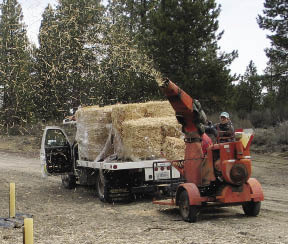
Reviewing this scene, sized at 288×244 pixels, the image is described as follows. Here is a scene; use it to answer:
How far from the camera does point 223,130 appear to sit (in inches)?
341

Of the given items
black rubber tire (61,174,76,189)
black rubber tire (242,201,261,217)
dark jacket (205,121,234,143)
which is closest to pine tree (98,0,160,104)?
black rubber tire (61,174,76,189)

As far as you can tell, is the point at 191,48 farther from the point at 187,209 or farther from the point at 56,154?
the point at 187,209

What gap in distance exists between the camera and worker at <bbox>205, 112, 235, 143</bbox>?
8.16 m

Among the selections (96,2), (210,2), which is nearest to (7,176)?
(96,2)

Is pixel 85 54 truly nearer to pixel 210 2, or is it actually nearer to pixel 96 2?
pixel 96 2

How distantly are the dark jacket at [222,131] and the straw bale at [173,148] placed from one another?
156cm

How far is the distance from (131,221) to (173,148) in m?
2.22

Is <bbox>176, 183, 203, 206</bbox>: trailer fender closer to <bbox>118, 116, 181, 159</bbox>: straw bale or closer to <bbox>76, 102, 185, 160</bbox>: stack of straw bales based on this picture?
<bbox>76, 102, 185, 160</bbox>: stack of straw bales

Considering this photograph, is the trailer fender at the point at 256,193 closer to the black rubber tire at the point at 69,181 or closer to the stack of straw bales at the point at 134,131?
the stack of straw bales at the point at 134,131

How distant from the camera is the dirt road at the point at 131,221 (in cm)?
701

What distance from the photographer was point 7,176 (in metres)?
16.9

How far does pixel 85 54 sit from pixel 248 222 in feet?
27.0

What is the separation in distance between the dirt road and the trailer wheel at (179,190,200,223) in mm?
152

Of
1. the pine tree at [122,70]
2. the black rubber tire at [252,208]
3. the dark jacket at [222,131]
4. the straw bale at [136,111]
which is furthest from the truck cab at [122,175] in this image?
the pine tree at [122,70]
